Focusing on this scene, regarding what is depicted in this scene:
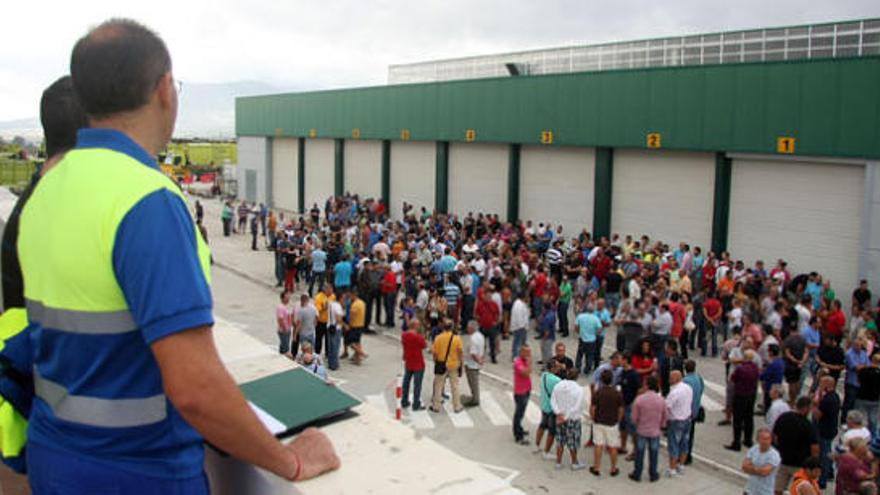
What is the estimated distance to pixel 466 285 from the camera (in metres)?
18.9

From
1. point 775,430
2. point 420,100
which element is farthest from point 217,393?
point 420,100

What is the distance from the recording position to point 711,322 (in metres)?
17.2

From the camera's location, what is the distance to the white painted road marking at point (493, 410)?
1395 centimetres

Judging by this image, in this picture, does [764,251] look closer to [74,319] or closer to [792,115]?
[792,115]

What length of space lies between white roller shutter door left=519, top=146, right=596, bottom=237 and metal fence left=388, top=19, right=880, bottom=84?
5.26 meters

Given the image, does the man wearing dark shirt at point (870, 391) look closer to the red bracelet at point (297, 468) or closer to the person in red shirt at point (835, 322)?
the person in red shirt at point (835, 322)

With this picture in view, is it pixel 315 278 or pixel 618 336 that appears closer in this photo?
pixel 618 336

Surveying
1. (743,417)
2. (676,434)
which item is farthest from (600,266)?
(676,434)

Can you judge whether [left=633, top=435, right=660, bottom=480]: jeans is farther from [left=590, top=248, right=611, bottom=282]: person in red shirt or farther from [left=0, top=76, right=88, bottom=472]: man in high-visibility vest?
[left=0, top=76, right=88, bottom=472]: man in high-visibility vest

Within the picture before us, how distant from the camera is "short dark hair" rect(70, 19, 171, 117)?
1.84 m

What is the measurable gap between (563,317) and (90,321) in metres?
17.4

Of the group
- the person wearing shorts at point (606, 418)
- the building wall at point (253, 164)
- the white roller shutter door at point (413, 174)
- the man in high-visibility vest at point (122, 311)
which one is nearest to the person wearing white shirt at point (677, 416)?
the person wearing shorts at point (606, 418)

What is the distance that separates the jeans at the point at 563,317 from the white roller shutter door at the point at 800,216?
7.33 metres

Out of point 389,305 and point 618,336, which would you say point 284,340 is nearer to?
point 389,305
